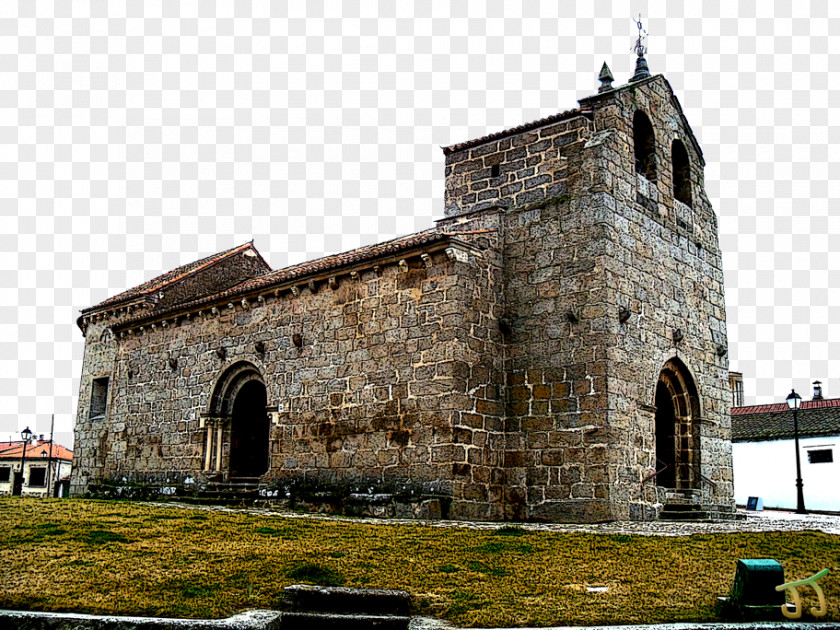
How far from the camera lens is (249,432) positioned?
68.0 ft

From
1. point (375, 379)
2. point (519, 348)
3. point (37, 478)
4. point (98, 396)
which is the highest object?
point (519, 348)

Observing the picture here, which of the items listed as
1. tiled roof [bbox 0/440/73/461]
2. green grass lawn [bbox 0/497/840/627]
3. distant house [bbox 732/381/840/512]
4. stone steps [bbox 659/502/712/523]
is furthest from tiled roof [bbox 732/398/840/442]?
tiled roof [bbox 0/440/73/461]

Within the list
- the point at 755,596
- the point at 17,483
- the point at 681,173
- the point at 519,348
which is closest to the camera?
the point at 755,596

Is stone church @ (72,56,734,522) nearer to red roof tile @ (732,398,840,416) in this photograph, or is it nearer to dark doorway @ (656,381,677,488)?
dark doorway @ (656,381,677,488)

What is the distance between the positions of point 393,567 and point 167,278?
20066 millimetres

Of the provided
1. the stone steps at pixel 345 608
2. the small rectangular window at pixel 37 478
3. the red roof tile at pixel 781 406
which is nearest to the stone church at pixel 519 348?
the stone steps at pixel 345 608

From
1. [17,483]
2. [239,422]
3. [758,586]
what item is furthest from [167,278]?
[17,483]

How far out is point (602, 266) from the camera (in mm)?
15578

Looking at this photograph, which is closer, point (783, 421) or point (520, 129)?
point (520, 129)

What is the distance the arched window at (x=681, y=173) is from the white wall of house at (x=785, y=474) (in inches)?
661

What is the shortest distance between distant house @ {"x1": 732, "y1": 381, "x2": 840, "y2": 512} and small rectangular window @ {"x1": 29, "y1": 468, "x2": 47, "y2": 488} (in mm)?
48494

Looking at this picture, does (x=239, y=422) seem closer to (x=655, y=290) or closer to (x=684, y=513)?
(x=655, y=290)

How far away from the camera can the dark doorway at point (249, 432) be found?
20250 millimetres

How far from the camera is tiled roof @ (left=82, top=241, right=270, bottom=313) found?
995 inches
